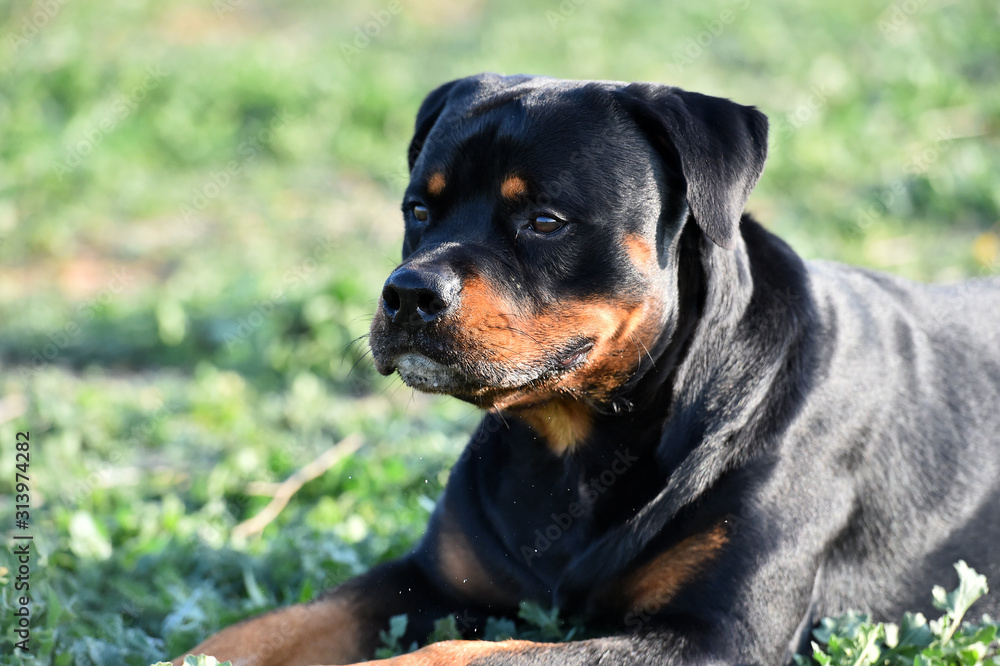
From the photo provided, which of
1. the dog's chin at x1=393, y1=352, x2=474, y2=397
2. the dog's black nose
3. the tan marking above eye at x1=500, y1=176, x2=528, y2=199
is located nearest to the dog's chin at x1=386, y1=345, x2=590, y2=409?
the dog's chin at x1=393, y1=352, x2=474, y2=397

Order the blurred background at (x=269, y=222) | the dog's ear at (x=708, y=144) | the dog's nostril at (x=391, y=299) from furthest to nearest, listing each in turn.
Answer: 1. the blurred background at (x=269, y=222)
2. the dog's ear at (x=708, y=144)
3. the dog's nostril at (x=391, y=299)

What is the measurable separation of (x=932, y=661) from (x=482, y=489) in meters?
1.44

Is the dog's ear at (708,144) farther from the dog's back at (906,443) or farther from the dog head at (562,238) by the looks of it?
the dog's back at (906,443)

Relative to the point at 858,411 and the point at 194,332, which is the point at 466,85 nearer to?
the point at 858,411

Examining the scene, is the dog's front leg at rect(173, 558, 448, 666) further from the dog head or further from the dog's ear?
the dog's ear

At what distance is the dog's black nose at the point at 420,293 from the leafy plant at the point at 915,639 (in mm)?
1410

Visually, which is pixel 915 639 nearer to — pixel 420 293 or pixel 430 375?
pixel 430 375

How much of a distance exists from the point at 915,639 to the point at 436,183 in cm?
197

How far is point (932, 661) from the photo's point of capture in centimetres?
295

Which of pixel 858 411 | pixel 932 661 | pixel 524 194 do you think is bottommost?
pixel 932 661

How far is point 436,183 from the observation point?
10.9 ft

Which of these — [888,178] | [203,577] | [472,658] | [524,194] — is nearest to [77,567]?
[203,577]

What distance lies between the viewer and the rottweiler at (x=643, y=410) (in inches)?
117

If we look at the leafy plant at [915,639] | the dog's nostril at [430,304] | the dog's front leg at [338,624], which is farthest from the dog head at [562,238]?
the leafy plant at [915,639]
